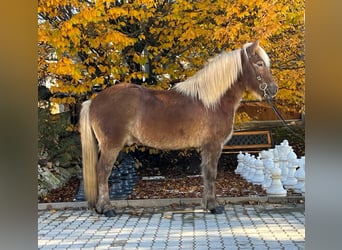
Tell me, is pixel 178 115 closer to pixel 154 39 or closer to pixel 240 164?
pixel 154 39

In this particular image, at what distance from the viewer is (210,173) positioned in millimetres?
5402

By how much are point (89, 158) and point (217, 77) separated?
178 centimetres

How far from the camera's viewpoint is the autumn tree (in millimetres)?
5828

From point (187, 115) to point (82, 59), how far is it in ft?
6.26

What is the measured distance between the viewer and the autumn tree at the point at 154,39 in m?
5.83

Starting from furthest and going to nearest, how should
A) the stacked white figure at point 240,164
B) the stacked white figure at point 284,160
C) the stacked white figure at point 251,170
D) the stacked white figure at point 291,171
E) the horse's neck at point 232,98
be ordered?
the stacked white figure at point 240,164 < the stacked white figure at point 251,170 < the stacked white figure at point 284,160 < the stacked white figure at point 291,171 < the horse's neck at point 232,98

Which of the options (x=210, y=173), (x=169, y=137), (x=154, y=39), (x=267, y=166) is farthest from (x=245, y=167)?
(x=154, y=39)

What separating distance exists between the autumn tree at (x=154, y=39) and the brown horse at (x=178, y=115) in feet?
2.60

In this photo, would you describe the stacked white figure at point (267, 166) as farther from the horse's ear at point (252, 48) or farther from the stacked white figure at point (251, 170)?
the horse's ear at point (252, 48)

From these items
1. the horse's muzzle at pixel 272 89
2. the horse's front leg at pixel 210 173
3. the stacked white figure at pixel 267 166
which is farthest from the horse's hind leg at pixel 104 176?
the stacked white figure at pixel 267 166

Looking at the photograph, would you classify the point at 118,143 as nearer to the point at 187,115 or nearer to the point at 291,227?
the point at 187,115

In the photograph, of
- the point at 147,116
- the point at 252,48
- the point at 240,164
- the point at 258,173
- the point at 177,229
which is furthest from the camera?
the point at 240,164

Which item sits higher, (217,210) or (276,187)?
(276,187)
